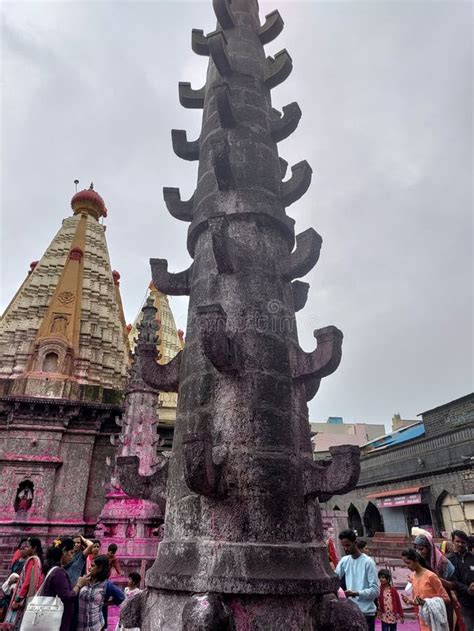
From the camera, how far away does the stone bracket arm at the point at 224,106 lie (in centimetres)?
541

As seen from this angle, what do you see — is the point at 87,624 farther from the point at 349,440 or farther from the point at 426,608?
the point at 349,440

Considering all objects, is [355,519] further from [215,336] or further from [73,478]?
[215,336]

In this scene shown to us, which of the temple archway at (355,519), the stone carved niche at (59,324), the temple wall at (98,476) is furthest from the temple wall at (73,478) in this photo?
the temple archway at (355,519)

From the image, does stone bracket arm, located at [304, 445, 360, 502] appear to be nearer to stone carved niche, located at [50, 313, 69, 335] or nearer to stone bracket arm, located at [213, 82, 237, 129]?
stone bracket arm, located at [213, 82, 237, 129]

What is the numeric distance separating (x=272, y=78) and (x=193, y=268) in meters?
3.40

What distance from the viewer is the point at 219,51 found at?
591cm

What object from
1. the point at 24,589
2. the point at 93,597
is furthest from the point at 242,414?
the point at 24,589

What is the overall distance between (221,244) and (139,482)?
99.2 inches

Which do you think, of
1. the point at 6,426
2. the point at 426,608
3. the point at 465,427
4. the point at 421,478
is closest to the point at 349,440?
the point at 421,478

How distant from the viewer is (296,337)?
16.2ft

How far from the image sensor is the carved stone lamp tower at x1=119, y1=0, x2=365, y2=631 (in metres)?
3.47

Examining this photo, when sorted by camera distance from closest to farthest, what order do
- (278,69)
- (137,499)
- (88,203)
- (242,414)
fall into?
(242,414) → (278,69) → (137,499) → (88,203)

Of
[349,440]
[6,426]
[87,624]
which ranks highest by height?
[349,440]

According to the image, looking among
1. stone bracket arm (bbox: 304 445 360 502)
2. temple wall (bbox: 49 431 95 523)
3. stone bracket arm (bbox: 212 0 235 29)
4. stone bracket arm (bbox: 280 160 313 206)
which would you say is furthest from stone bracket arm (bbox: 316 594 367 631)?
temple wall (bbox: 49 431 95 523)
